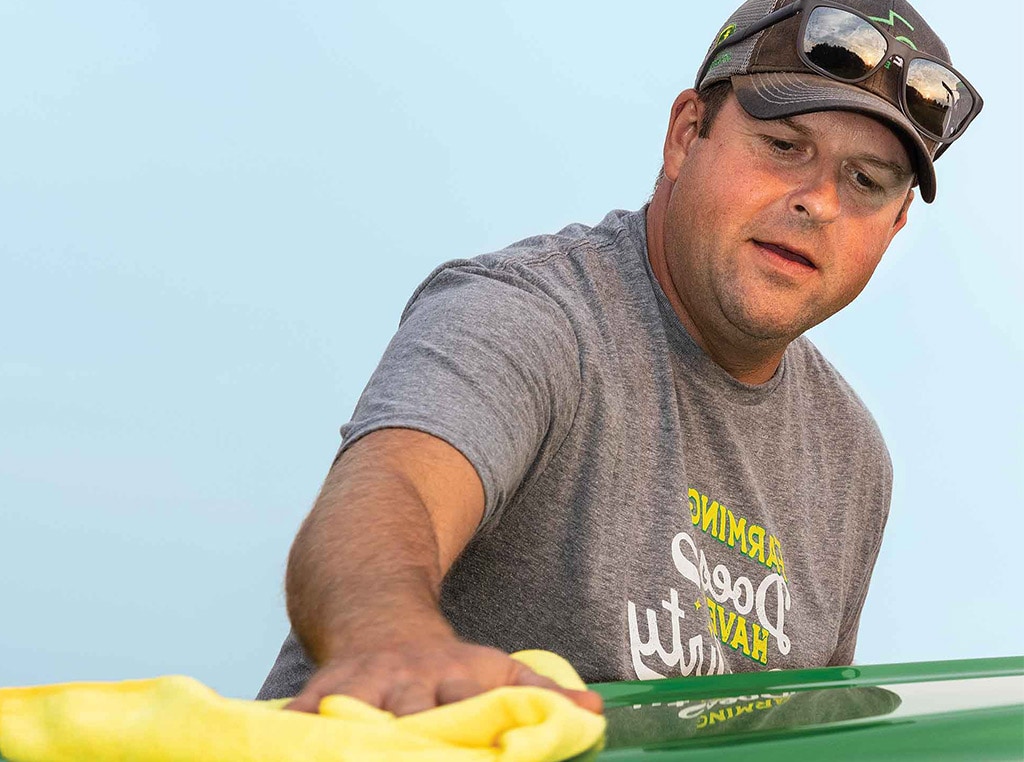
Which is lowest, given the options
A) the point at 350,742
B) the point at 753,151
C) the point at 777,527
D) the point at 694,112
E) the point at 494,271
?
the point at 350,742

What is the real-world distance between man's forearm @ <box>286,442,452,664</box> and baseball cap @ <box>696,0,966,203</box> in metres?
0.70

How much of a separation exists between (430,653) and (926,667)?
66cm

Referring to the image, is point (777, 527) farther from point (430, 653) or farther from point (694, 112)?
point (430, 653)

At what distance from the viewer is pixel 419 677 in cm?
63

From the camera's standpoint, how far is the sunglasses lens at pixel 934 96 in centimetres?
139

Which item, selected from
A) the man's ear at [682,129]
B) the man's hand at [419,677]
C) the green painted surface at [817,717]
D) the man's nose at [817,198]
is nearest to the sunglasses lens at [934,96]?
the man's nose at [817,198]

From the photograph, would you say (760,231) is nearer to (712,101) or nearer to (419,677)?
(712,101)

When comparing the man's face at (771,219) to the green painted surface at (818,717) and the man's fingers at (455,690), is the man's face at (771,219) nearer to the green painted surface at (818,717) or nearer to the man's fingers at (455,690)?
the green painted surface at (818,717)

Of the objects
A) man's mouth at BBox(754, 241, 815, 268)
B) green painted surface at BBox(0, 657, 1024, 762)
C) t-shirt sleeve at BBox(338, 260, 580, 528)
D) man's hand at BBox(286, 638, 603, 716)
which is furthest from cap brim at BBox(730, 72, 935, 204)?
man's hand at BBox(286, 638, 603, 716)

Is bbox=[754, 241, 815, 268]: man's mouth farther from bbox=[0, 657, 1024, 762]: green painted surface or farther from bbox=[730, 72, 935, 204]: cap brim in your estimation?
bbox=[0, 657, 1024, 762]: green painted surface

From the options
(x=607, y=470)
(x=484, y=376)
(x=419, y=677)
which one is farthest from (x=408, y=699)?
(x=607, y=470)

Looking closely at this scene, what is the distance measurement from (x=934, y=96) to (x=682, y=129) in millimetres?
289

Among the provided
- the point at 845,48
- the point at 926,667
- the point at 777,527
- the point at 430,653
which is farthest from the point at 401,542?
the point at 845,48

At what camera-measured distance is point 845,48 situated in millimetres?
1355
